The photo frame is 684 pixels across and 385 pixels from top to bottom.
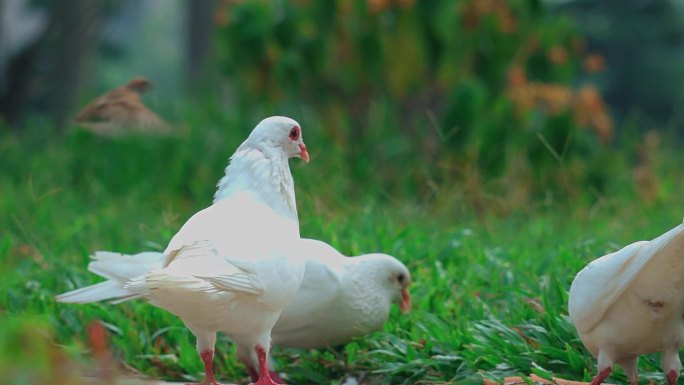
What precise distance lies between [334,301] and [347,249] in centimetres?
119

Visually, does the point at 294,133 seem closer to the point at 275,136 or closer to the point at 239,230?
the point at 275,136

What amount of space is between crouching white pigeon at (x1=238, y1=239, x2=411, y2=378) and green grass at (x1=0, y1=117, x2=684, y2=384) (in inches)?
5.7

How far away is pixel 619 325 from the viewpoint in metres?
3.87

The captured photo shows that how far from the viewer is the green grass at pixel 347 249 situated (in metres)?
4.56

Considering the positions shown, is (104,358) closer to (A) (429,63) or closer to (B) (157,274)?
(B) (157,274)

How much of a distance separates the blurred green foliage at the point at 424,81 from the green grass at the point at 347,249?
40cm

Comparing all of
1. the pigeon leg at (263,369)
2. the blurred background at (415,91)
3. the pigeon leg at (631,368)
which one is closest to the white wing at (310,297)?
the pigeon leg at (263,369)

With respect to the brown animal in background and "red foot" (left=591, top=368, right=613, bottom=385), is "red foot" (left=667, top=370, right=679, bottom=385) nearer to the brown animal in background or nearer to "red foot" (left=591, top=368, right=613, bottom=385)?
"red foot" (left=591, top=368, right=613, bottom=385)

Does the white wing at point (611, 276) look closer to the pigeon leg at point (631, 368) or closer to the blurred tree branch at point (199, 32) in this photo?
the pigeon leg at point (631, 368)

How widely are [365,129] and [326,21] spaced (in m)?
0.93

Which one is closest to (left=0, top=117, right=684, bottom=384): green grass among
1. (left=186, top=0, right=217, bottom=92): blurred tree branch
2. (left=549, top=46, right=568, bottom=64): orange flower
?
(left=549, top=46, right=568, bottom=64): orange flower

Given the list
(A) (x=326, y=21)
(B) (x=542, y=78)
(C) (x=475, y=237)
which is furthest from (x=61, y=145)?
(C) (x=475, y=237)

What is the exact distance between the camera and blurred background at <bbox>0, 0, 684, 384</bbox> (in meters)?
7.15

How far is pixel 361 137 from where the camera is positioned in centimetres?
968
